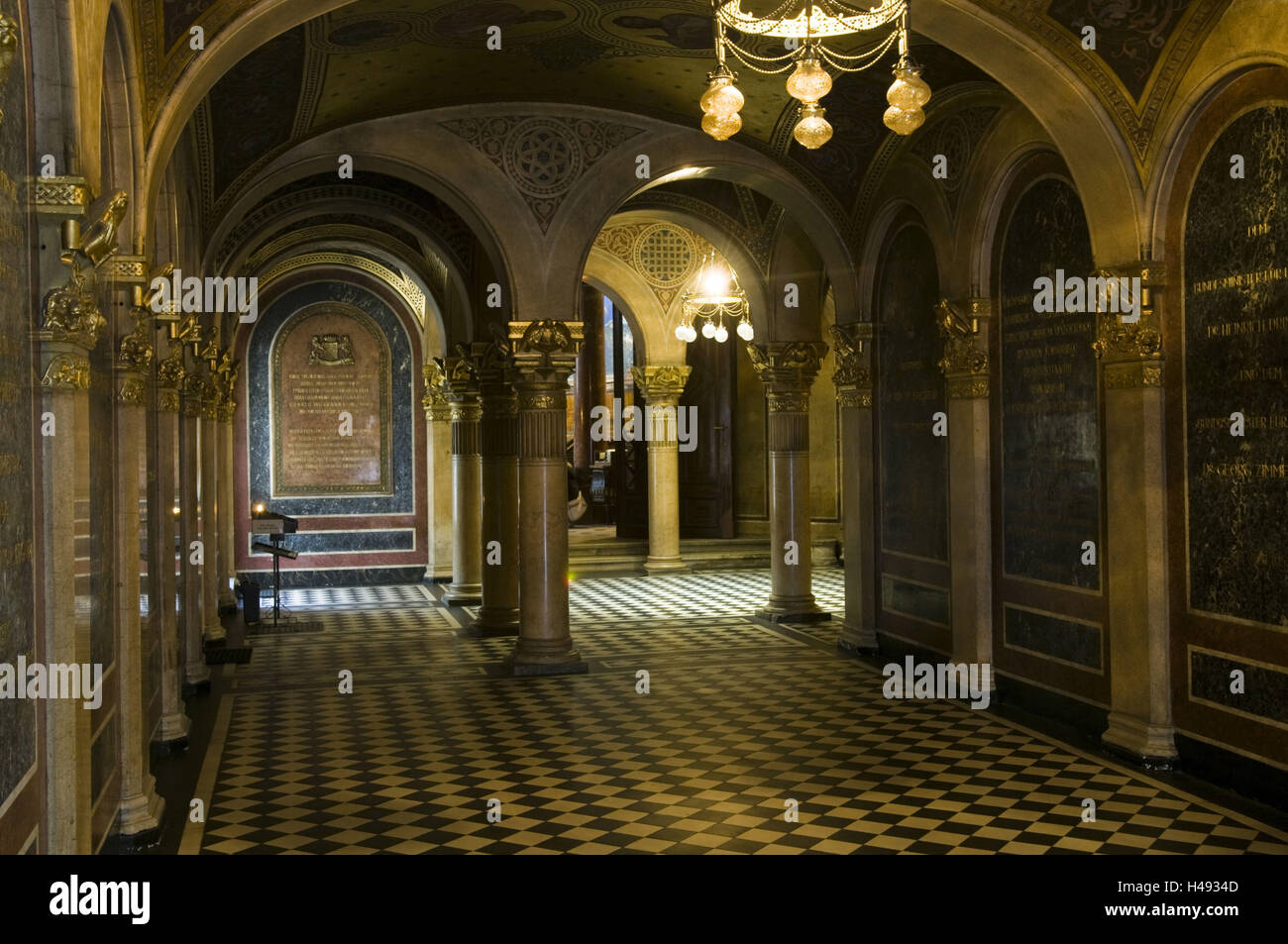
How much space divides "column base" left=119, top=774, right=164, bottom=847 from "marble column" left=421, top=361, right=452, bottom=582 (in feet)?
44.8

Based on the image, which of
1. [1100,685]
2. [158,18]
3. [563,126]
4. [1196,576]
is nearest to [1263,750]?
[1196,576]

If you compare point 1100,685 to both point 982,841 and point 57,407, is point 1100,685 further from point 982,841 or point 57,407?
point 57,407

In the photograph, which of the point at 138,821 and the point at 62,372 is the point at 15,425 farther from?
the point at 138,821

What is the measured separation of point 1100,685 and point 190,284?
23.8ft

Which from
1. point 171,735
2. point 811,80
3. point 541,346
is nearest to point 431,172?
point 541,346

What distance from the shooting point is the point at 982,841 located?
612cm

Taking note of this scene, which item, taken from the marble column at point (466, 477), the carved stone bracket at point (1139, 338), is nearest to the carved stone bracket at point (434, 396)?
the marble column at point (466, 477)

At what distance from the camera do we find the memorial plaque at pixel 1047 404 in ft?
27.7

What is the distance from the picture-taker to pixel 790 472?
1391cm

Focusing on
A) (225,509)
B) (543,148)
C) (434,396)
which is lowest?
(225,509)

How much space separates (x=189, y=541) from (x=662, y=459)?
410 inches

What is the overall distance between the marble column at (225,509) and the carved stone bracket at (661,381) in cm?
600

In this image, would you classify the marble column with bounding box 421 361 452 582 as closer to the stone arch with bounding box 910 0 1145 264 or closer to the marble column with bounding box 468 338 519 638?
the marble column with bounding box 468 338 519 638

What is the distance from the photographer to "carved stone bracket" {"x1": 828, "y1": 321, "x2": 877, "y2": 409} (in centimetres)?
1172
